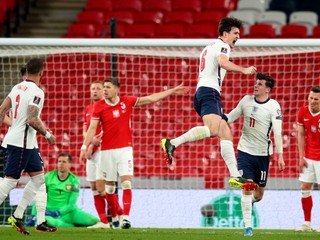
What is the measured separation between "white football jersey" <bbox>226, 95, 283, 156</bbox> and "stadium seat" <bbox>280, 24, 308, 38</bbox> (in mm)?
6929

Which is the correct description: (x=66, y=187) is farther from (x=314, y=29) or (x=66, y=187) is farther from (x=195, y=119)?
(x=314, y=29)

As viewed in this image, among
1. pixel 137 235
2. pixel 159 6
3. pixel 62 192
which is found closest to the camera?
pixel 137 235

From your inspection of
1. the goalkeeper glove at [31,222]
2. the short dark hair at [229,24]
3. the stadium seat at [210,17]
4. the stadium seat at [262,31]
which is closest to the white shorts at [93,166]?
the goalkeeper glove at [31,222]

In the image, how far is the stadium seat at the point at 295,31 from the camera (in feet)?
61.5

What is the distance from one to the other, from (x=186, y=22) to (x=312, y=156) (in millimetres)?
7601

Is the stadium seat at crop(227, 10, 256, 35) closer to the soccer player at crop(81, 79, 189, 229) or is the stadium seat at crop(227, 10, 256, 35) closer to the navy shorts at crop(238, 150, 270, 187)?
the soccer player at crop(81, 79, 189, 229)

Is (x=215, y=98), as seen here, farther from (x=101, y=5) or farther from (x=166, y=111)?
(x=101, y=5)

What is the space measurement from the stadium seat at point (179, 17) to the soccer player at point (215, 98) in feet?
29.2

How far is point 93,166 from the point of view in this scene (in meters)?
13.7

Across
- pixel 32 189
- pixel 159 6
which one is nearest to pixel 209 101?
pixel 32 189

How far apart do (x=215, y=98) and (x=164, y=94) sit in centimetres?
149

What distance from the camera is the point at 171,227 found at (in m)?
14.4

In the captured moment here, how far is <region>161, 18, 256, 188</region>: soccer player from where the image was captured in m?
10.7

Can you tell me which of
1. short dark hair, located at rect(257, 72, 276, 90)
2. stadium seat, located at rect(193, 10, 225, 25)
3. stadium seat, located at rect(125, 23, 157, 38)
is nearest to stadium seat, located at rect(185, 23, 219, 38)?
stadium seat, located at rect(193, 10, 225, 25)
